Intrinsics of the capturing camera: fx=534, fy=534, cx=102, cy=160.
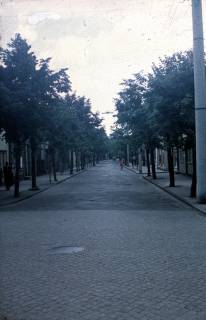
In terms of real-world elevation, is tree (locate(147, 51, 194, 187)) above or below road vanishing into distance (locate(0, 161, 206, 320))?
above

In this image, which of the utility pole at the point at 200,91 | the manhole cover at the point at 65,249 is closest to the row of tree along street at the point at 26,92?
the utility pole at the point at 200,91

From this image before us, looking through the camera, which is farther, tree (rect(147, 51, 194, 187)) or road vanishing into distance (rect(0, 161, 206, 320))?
tree (rect(147, 51, 194, 187))

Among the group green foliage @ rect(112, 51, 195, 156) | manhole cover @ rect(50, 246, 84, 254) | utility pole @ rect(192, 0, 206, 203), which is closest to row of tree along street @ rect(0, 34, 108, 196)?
green foliage @ rect(112, 51, 195, 156)

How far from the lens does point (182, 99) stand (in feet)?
66.5

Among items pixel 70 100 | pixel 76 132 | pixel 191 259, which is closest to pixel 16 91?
pixel 191 259

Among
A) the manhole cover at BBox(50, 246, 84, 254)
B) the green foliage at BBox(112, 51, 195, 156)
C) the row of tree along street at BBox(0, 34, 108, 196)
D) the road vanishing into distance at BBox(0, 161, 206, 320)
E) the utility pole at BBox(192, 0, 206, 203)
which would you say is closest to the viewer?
the road vanishing into distance at BBox(0, 161, 206, 320)

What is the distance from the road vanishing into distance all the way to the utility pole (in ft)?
9.19

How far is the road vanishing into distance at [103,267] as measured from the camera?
597 cm

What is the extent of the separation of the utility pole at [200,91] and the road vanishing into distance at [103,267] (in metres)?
2.80

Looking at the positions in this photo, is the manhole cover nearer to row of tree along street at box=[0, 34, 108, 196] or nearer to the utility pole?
the utility pole

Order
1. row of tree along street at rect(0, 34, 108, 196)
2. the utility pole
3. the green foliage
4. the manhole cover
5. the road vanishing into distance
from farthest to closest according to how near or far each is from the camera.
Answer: row of tree along street at rect(0, 34, 108, 196) < the green foliage < the utility pole < the manhole cover < the road vanishing into distance

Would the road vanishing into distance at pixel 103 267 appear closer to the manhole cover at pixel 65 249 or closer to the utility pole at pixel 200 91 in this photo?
the manhole cover at pixel 65 249

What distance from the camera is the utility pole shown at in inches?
713

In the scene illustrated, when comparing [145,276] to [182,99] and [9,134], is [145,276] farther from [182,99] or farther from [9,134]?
[9,134]
